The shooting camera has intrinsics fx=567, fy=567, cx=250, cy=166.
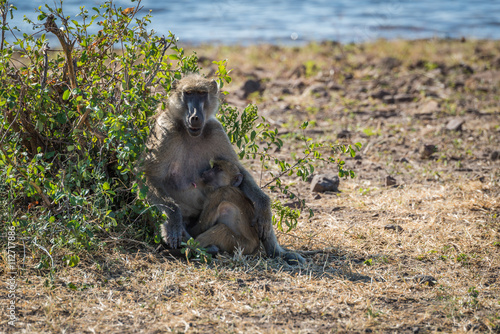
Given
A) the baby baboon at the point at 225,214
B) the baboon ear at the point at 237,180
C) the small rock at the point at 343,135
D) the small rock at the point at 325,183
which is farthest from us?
the small rock at the point at 343,135

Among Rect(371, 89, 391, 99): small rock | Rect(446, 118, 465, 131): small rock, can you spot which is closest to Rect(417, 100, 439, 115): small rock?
Rect(446, 118, 465, 131): small rock

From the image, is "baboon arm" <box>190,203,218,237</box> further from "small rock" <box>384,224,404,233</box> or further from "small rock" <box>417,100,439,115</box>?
"small rock" <box>417,100,439,115</box>

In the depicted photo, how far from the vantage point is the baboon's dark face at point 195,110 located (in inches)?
161

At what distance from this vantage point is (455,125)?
748 cm

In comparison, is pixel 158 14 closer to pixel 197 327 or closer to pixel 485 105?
pixel 485 105

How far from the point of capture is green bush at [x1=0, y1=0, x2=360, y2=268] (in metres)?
3.74

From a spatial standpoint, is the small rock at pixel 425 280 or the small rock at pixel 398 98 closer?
the small rock at pixel 425 280

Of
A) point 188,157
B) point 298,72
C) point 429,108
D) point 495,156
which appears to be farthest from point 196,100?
point 298,72

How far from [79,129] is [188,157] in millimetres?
826

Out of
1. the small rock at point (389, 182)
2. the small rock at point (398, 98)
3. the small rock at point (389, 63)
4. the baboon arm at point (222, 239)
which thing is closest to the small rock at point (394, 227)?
the small rock at point (389, 182)

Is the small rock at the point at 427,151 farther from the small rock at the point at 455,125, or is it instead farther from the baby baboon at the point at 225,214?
the baby baboon at the point at 225,214

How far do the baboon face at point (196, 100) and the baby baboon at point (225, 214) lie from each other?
375 millimetres

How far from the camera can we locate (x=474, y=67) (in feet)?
34.4

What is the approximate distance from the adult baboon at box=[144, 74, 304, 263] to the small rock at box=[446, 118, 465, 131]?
4.07 m
